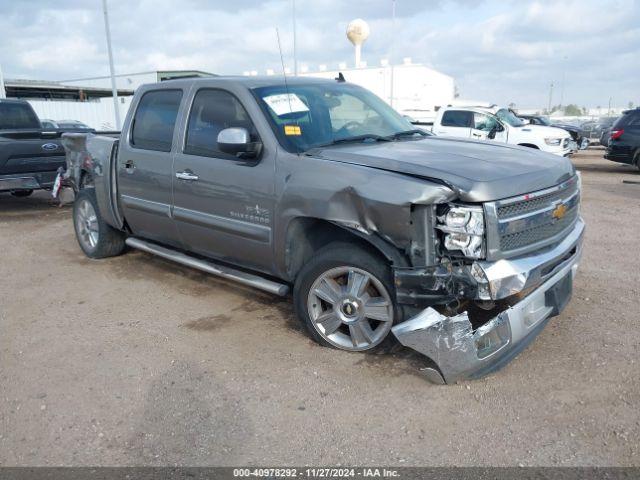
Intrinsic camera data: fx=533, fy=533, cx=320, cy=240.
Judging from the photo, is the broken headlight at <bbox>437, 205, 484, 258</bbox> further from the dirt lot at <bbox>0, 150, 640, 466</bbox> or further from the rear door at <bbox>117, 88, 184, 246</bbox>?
the rear door at <bbox>117, 88, 184, 246</bbox>

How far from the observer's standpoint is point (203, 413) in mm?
3049

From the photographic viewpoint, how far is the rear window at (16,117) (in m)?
9.54

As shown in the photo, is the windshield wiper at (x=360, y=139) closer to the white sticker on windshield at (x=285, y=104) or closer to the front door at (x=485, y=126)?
the white sticker on windshield at (x=285, y=104)

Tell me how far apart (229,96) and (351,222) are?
5.45 ft

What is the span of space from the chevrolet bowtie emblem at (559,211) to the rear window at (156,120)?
3123 mm

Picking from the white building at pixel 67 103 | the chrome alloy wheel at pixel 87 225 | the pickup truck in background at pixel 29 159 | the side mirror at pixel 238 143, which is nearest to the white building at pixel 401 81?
the white building at pixel 67 103

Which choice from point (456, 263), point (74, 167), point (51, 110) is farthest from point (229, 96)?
point (51, 110)

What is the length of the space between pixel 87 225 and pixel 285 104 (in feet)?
11.0

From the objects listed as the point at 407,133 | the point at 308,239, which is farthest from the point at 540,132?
the point at 308,239

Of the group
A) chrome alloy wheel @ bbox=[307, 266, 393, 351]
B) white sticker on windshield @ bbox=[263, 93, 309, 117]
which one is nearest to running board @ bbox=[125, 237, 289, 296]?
chrome alloy wheel @ bbox=[307, 266, 393, 351]

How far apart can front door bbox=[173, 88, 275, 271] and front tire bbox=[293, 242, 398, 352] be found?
0.51 m

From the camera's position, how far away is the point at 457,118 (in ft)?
47.5

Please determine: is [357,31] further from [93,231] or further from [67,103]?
[93,231]

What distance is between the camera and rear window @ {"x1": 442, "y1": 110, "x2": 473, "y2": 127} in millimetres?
14266
